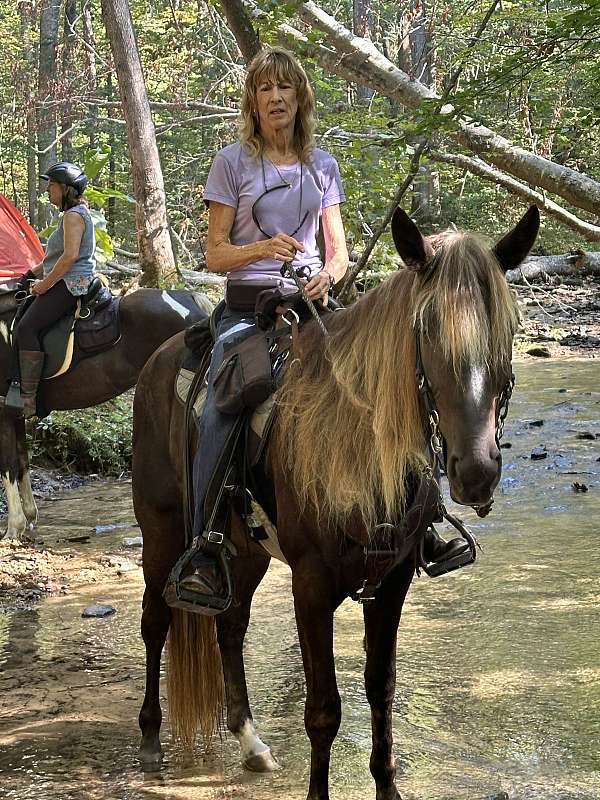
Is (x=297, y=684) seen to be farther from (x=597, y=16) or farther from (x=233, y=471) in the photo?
(x=597, y=16)

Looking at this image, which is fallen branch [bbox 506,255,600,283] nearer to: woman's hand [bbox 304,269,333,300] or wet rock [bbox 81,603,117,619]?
wet rock [bbox 81,603,117,619]

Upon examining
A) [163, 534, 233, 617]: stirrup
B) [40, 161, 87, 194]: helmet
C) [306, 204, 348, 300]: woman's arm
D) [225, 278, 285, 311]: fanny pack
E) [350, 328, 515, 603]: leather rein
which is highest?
[40, 161, 87, 194]: helmet

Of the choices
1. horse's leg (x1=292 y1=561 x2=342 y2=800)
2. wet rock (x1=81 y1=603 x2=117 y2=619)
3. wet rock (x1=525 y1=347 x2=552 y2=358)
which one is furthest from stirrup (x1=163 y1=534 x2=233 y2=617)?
wet rock (x1=525 y1=347 x2=552 y2=358)

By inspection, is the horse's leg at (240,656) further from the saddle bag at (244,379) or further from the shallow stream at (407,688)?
the saddle bag at (244,379)

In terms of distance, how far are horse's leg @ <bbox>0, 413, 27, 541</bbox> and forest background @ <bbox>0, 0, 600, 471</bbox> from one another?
1.55 m

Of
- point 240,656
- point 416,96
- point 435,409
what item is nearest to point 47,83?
point 416,96

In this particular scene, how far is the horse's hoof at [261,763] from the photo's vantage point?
12.6 ft

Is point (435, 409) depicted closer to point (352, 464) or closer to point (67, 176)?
point (352, 464)

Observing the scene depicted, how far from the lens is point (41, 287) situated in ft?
24.7

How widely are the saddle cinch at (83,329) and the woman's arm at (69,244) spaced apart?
0.31 meters

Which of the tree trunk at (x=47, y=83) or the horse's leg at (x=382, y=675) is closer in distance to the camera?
the horse's leg at (x=382, y=675)

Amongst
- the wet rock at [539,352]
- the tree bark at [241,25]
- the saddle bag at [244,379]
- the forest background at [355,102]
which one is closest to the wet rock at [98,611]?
the saddle bag at [244,379]

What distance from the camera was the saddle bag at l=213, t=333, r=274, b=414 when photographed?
11.2ft

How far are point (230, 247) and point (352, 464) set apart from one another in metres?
1.04
